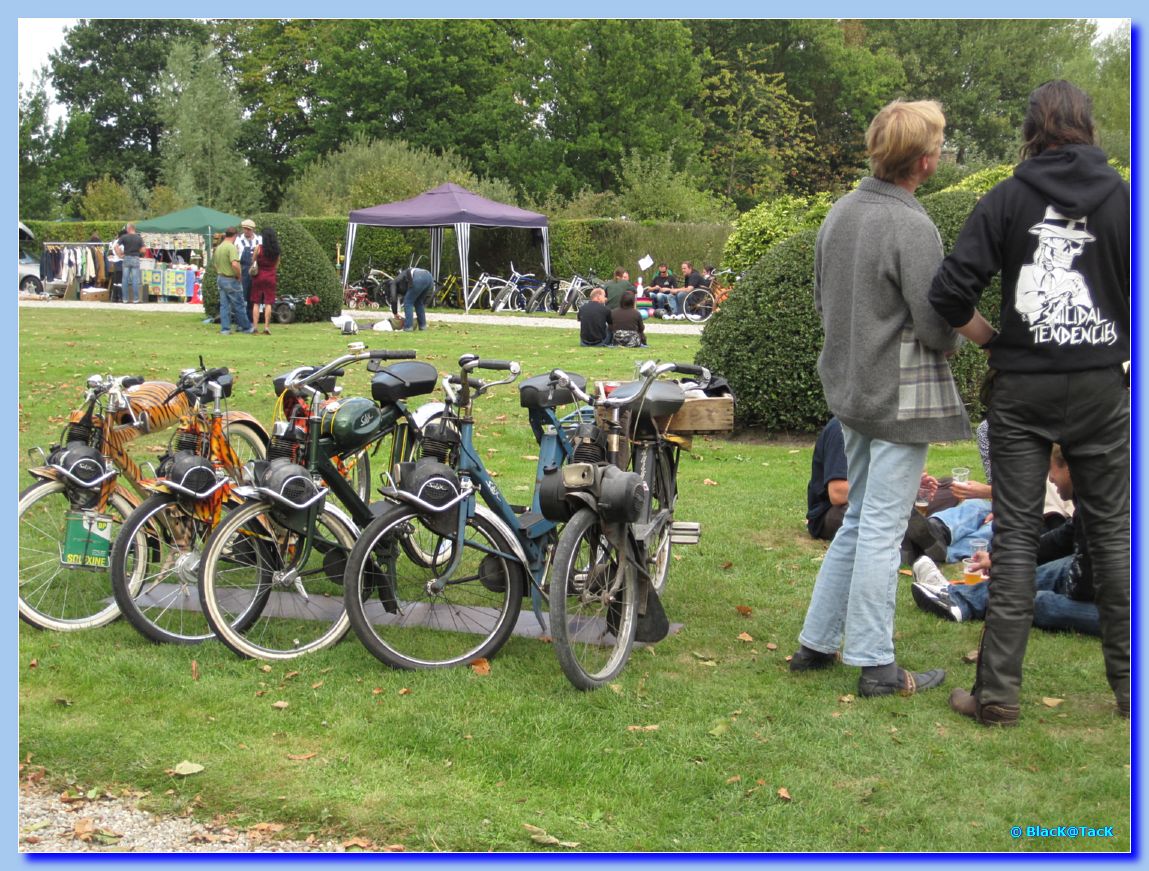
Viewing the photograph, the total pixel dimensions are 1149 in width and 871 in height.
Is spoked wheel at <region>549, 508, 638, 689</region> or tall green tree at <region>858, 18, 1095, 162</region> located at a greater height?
tall green tree at <region>858, 18, 1095, 162</region>

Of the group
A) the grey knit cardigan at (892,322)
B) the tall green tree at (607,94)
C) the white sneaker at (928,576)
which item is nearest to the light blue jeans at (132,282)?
the tall green tree at (607,94)

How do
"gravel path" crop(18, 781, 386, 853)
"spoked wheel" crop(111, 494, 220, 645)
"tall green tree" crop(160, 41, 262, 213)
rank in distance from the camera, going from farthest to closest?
"tall green tree" crop(160, 41, 262, 213) → "spoked wheel" crop(111, 494, 220, 645) → "gravel path" crop(18, 781, 386, 853)

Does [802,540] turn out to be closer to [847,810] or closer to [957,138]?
[847,810]

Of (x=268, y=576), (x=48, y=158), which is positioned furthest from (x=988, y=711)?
(x=48, y=158)

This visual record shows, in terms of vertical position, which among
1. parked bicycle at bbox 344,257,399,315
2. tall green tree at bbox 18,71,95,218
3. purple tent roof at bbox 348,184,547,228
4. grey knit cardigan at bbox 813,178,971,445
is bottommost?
grey knit cardigan at bbox 813,178,971,445

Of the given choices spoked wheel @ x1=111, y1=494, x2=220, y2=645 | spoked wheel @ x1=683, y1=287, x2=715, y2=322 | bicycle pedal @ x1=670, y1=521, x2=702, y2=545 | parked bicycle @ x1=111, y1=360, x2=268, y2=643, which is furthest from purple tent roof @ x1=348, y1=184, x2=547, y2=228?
spoked wheel @ x1=111, y1=494, x2=220, y2=645

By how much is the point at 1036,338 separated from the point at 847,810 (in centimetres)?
160

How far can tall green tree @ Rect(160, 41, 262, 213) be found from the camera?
51.0 m

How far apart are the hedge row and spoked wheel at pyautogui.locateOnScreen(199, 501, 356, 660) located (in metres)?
5.07

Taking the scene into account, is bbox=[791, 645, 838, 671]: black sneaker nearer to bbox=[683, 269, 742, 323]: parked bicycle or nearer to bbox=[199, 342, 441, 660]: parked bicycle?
bbox=[199, 342, 441, 660]: parked bicycle

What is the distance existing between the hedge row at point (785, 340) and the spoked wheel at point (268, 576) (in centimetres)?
507

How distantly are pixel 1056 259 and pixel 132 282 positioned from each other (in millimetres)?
28522

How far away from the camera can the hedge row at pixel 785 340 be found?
956 centimetres

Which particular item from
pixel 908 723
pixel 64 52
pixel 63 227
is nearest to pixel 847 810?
pixel 908 723
